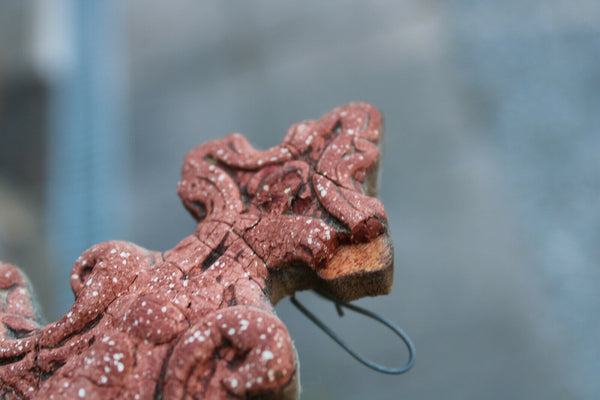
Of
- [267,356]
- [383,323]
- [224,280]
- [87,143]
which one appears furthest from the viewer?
[87,143]

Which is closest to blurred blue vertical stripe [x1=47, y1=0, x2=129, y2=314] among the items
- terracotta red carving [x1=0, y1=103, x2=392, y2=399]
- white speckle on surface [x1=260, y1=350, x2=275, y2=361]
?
terracotta red carving [x1=0, y1=103, x2=392, y2=399]

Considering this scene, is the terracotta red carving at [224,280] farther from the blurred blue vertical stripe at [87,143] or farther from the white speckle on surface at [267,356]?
the blurred blue vertical stripe at [87,143]

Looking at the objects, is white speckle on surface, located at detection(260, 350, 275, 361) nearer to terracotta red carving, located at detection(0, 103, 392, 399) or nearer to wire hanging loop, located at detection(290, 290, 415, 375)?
terracotta red carving, located at detection(0, 103, 392, 399)

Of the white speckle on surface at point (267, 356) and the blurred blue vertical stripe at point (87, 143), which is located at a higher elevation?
the blurred blue vertical stripe at point (87, 143)

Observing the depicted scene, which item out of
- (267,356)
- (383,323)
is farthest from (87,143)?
(267,356)

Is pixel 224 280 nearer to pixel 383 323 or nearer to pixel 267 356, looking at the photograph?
pixel 267 356

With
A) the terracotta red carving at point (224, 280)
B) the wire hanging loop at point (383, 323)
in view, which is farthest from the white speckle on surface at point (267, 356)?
the wire hanging loop at point (383, 323)
